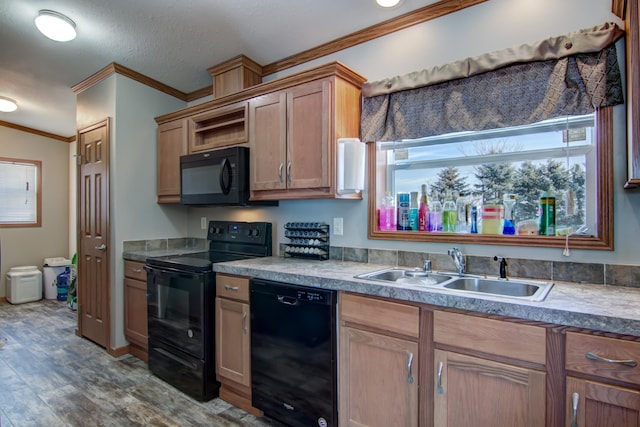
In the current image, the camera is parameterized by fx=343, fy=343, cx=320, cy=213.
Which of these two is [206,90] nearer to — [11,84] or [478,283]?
[11,84]

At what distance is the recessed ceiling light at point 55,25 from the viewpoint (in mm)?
2273

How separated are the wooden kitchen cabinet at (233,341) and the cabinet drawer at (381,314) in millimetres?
711

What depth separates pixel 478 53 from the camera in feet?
6.47

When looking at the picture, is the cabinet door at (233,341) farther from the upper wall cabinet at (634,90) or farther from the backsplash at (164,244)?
the upper wall cabinet at (634,90)

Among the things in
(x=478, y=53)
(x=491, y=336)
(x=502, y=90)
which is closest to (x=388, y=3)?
(x=478, y=53)

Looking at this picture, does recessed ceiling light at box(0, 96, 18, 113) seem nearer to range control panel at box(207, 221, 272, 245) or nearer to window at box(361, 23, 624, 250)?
range control panel at box(207, 221, 272, 245)

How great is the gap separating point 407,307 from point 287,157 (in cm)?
127

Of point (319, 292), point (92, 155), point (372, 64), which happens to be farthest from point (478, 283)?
point (92, 155)

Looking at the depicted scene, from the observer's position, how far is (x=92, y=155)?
3.34m

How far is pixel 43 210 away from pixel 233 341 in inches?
189

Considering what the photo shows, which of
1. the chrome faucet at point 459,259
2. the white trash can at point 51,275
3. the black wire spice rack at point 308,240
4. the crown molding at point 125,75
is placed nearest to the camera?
the chrome faucet at point 459,259

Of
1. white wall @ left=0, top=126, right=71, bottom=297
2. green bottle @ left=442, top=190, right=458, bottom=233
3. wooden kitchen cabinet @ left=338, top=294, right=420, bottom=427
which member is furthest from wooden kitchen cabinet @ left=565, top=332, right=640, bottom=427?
white wall @ left=0, top=126, right=71, bottom=297

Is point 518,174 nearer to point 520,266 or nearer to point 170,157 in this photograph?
point 520,266

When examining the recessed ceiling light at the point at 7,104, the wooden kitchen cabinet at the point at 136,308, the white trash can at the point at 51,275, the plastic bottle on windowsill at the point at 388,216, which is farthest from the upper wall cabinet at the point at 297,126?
the white trash can at the point at 51,275
